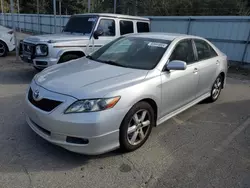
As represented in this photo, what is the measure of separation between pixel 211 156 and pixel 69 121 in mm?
1977

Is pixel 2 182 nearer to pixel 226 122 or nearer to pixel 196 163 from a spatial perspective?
pixel 196 163

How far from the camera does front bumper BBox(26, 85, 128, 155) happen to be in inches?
99.7

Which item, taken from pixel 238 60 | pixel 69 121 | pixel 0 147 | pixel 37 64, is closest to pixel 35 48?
pixel 37 64

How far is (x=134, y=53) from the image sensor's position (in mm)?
3766

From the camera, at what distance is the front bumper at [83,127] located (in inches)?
99.7

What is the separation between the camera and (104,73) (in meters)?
3.21

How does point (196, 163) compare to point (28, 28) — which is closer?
point (196, 163)

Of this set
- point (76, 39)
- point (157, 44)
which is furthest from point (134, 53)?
point (76, 39)

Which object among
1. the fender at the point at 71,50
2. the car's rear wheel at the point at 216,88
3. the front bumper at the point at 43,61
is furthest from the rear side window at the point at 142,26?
the car's rear wheel at the point at 216,88

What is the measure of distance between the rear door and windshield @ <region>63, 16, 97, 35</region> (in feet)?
10.6

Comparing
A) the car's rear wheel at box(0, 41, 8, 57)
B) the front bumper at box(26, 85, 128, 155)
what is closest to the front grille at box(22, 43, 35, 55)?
the front bumper at box(26, 85, 128, 155)

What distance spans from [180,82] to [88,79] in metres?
1.54

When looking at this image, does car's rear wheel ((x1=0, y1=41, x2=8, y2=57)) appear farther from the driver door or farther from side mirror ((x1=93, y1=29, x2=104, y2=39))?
the driver door

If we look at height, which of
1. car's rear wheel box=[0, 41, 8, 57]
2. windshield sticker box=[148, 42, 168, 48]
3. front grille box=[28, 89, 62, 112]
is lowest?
car's rear wheel box=[0, 41, 8, 57]
